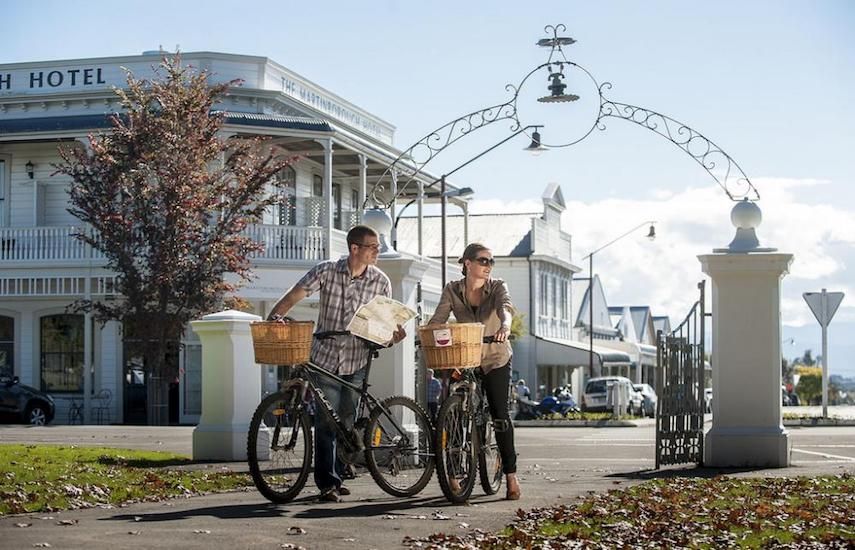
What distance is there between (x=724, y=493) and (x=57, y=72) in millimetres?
30441

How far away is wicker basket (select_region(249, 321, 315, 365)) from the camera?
33.1 feet

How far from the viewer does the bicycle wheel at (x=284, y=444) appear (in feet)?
33.6

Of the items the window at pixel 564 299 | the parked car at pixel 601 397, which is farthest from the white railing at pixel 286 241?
the window at pixel 564 299

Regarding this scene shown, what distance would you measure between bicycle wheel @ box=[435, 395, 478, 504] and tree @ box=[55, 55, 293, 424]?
22231 millimetres

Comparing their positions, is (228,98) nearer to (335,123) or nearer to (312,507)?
(335,123)

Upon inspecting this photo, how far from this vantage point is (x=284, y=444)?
34.2 feet

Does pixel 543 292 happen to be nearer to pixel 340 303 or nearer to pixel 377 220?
pixel 377 220

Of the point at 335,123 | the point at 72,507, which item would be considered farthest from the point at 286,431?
the point at 335,123

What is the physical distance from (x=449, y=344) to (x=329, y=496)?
1327 mm

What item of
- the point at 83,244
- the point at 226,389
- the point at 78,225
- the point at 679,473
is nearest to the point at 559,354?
the point at 78,225

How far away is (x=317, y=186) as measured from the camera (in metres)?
41.8

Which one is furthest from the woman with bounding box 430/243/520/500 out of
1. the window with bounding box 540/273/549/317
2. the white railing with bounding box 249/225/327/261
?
the window with bounding box 540/273/549/317

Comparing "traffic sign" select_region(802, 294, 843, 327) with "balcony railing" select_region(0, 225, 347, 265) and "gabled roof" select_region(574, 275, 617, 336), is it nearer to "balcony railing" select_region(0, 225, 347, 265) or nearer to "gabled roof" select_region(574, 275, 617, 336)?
"balcony railing" select_region(0, 225, 347, 265)

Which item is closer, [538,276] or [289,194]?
[289,194]
